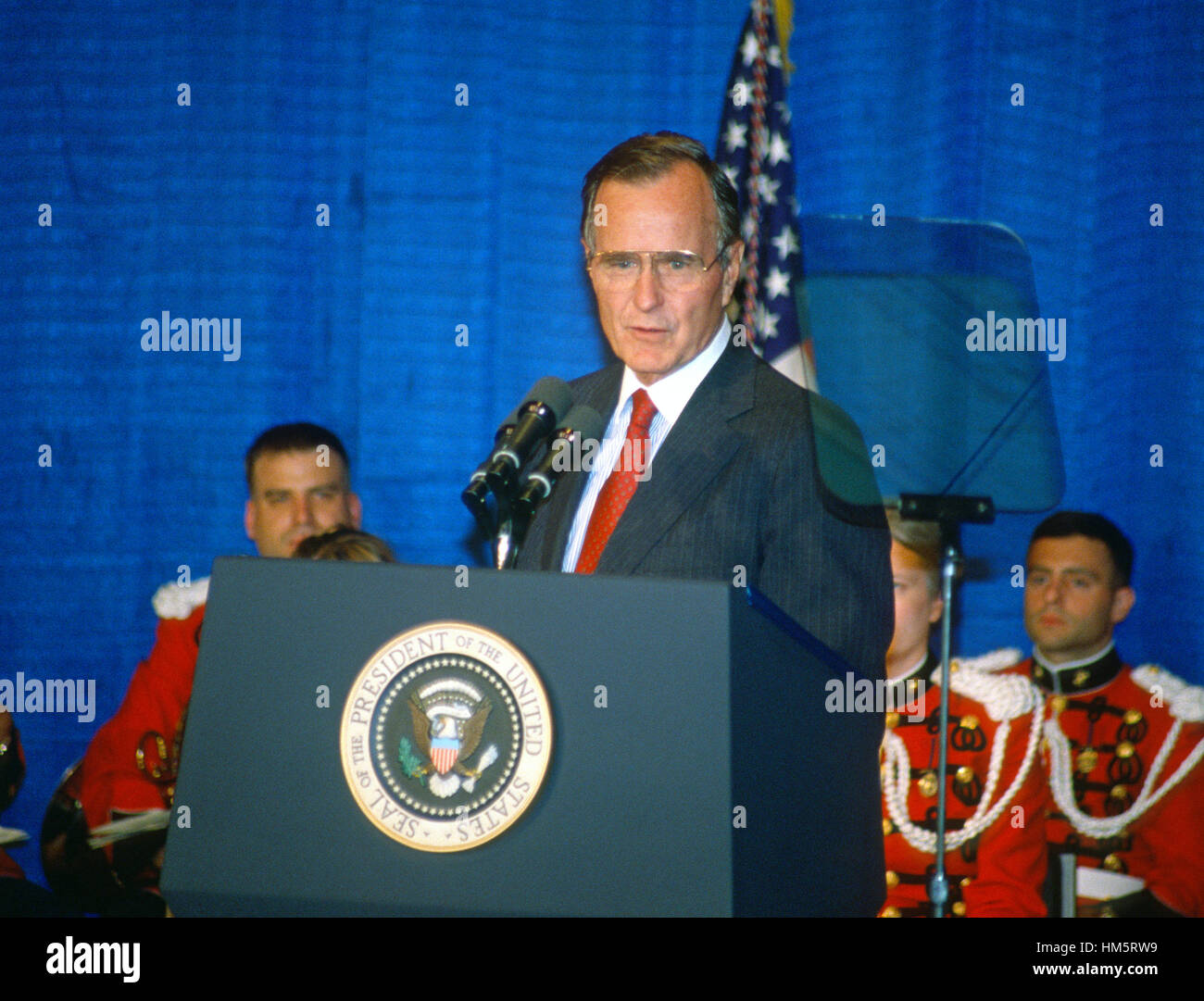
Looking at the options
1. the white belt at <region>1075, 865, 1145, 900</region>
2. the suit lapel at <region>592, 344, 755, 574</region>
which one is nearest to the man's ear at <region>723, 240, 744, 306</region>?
the suit lapel at <region>592, 344, 755, 574</region>

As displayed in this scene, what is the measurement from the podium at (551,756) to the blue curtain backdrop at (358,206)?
223cm

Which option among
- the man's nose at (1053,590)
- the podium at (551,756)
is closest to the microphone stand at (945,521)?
the podium at (551,756)

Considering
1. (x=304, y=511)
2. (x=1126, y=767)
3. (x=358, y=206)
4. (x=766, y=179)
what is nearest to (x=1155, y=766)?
(x=1126, y=767)

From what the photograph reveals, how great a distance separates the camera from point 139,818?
346cm

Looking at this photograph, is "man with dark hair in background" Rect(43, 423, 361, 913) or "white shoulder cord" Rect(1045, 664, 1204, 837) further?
"man with dark hair in background" Rect(43, 423, 361, 913)

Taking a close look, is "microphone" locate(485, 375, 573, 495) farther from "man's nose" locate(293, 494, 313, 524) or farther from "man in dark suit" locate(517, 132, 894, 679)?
"man's nose" locate(293, 494, 313, 524)

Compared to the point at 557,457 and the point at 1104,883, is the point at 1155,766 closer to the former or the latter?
the point at 1104,883

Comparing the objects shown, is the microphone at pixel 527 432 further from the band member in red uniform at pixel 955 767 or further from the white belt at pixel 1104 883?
the white belt at pixel 1104 883

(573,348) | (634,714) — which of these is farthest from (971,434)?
(573,348)

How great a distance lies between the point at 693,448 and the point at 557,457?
0.89 feet

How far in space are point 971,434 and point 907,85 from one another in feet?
5.18

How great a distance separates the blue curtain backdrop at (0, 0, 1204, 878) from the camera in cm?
333

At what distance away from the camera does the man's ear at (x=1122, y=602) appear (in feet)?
10.4
